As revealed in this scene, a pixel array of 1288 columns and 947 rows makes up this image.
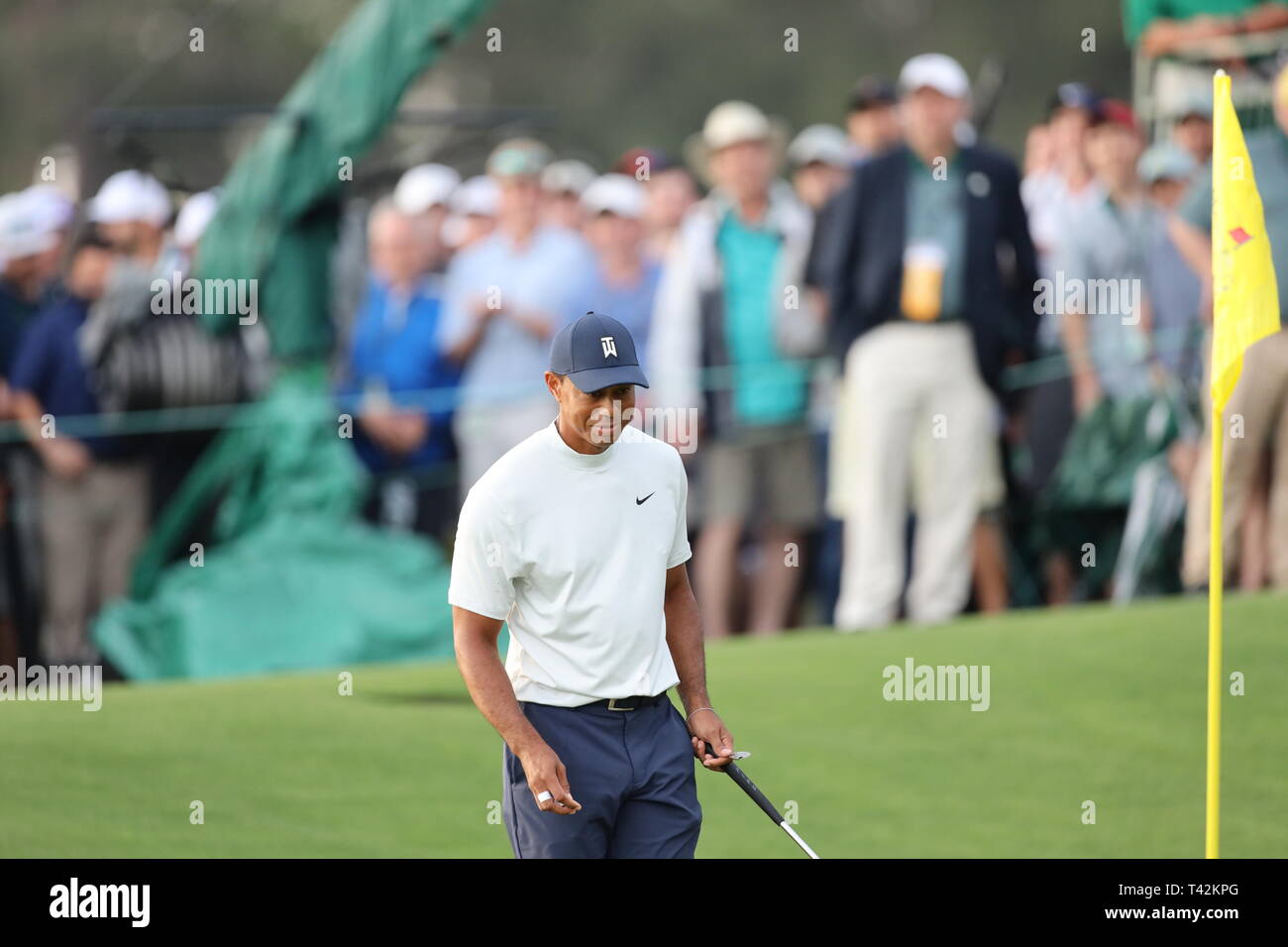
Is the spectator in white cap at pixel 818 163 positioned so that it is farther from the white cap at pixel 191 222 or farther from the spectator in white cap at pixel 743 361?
the white cap at pixel 191 222

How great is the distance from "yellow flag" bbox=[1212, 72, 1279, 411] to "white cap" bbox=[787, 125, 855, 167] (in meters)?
5.59

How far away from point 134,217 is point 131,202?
94 mm

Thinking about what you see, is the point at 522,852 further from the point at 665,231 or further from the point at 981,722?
the point at 665,231

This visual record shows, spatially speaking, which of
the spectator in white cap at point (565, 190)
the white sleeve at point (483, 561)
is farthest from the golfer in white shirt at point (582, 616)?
the spectator in white cap at point (565, 190)

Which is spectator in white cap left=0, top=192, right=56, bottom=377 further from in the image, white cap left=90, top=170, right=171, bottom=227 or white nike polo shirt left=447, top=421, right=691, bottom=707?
white nike polo shirt left=447, top=421, right=691, bottom=707

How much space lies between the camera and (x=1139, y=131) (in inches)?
492

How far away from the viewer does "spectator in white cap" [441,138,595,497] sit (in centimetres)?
1233

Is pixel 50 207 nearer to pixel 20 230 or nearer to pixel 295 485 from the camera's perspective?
pixel 20 230

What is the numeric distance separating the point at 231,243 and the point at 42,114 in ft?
5.15

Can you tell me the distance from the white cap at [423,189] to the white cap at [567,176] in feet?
1.94

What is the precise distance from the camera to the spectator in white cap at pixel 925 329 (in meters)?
11.7

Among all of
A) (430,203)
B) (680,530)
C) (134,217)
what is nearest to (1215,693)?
(680,530)
